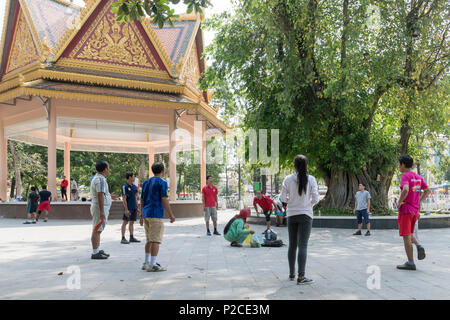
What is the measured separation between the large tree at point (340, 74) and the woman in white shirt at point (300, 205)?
28.7 feet

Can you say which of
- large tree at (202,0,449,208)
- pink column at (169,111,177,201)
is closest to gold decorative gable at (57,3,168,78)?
pink column at (169,111,177,201)

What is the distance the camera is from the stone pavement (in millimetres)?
5188

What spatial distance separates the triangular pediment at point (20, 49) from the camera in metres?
20.1

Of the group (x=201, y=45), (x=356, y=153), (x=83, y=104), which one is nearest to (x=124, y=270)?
(x=356, y=153)

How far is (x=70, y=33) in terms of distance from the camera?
1947 centimetres

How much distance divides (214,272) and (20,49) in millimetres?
18698

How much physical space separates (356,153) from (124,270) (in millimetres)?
11857

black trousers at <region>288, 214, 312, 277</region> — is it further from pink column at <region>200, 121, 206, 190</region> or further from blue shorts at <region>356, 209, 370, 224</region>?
pink column at <region>200, 121, 206, 190</region>

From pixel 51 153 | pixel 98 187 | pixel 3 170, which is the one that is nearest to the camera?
pixel 98 187

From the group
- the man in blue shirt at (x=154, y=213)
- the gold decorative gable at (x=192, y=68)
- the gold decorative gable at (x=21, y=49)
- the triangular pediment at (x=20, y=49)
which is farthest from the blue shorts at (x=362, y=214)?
the gold decorative gable at (x=21, y=49)

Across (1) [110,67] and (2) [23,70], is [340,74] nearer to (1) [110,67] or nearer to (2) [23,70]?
(1) [110,67]

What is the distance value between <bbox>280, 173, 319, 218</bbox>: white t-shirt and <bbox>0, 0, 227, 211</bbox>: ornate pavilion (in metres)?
14.4

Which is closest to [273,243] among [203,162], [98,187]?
[98,187]
